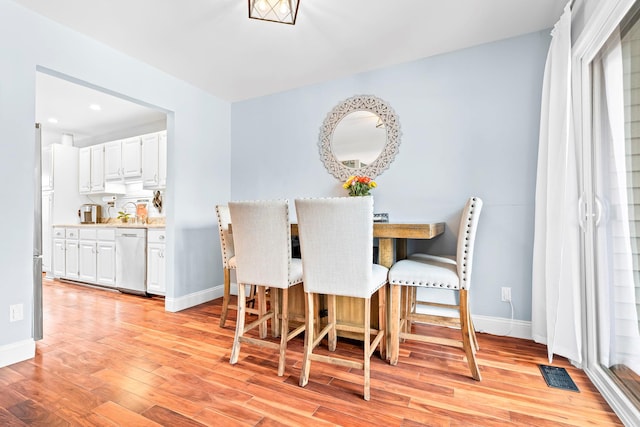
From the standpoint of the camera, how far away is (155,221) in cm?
456

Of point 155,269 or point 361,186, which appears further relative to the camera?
point 155,269

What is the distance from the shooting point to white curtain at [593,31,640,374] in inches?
61.1

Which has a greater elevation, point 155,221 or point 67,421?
point 155,221

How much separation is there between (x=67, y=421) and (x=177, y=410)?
19.3 inches

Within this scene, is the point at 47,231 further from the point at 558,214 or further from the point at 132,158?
the point at 558,214

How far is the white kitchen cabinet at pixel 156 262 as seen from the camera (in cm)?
361

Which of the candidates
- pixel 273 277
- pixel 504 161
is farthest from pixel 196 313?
pixel 504 161

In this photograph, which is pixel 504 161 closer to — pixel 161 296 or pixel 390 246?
pixel 390 246

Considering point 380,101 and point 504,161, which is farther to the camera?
point 380,101

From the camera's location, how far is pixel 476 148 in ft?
8.54

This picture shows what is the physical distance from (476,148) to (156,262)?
3.68 m

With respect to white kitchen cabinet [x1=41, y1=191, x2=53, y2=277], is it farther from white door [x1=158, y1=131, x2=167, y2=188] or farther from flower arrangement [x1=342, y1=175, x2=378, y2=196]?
flower arrangement [x1=342, y1=175, x2=378, y2=196]

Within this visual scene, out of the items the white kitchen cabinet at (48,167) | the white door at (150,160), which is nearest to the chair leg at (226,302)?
the white door at (150,160)

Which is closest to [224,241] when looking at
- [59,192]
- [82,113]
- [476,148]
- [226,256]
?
[226,256]
